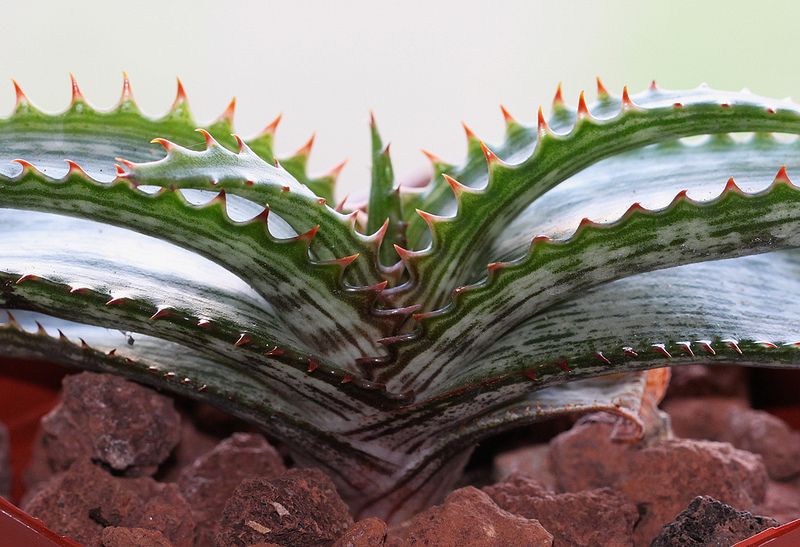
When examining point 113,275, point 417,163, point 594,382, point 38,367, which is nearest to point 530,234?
point 594,382

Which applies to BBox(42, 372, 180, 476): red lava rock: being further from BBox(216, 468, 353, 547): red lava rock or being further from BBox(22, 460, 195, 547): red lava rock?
BBox(216, 468, 353, 547): red lava rock

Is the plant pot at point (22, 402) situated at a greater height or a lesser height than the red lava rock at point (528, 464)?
lesser

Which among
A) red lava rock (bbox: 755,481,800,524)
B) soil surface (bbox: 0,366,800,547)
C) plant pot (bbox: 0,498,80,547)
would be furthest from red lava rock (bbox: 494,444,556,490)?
plant pot (bbox: 0,498,80,547)

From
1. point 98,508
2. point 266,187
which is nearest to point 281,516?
point 98,508

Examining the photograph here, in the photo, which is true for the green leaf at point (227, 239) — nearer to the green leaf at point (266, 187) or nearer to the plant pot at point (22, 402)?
the green leaf at point (266, 187)

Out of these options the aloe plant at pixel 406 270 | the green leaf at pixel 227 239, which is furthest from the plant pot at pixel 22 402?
the green leaf at pixel 227 239
